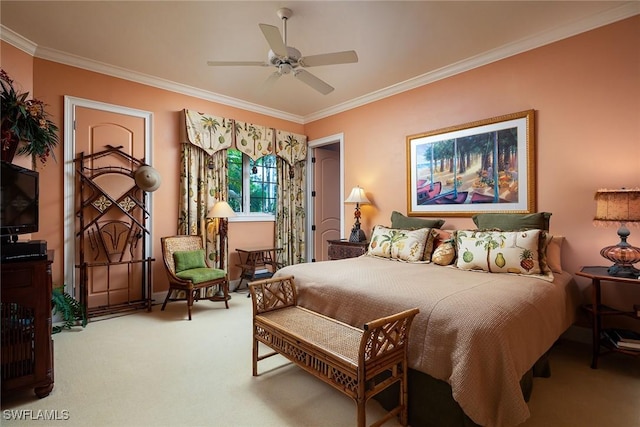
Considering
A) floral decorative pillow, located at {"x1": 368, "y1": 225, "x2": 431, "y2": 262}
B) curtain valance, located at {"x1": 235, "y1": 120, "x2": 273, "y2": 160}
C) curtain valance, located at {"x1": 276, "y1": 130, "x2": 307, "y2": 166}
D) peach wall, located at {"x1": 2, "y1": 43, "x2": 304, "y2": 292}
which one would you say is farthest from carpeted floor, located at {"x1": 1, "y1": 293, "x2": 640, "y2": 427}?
curtain valance, located at {"x1": 276, "y1": 130, "x2": 307, "y2": 166}

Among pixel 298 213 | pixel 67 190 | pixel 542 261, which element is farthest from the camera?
pixel 298 213

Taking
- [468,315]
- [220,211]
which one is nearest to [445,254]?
[468,315]

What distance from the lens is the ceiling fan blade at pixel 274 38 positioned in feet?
6.95

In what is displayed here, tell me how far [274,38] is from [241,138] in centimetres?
250

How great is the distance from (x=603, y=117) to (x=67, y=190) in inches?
204

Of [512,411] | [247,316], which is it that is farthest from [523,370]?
[247,316]

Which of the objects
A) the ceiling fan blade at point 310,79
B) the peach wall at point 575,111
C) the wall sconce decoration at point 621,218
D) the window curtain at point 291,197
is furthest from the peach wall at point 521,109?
the ceiling fan blade at point 310,79

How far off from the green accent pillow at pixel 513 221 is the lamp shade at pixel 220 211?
118 inches

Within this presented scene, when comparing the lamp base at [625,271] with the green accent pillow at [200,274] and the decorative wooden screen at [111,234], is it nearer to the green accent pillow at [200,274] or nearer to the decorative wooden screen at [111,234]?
the green accent pillow at [200,274]

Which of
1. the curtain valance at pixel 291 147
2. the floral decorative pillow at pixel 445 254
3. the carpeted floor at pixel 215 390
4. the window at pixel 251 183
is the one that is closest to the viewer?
the carpeted floor at pixel 215 390

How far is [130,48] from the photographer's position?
3.12 meters

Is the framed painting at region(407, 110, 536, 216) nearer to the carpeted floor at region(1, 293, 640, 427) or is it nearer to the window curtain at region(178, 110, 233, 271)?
A: the carpeted floor at region(1, 293, 640, 427)

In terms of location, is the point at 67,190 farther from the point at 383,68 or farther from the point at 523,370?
the point at 523,370

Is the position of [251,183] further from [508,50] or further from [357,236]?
[508,50]
